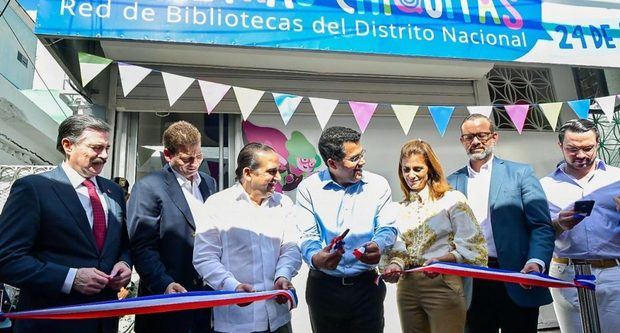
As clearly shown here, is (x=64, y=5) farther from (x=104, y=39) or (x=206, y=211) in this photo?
(x=206, y=211)

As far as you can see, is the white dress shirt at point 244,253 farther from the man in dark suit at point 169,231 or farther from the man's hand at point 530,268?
the man's hand at point 530,268

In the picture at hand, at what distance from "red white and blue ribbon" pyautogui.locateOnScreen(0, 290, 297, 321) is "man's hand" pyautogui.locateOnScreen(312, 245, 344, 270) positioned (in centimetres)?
35

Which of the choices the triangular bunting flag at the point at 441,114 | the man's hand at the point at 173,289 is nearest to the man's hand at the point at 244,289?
the man's hand at the point at 173,289

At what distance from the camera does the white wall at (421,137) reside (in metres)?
5.39

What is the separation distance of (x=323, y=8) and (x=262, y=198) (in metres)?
2.84

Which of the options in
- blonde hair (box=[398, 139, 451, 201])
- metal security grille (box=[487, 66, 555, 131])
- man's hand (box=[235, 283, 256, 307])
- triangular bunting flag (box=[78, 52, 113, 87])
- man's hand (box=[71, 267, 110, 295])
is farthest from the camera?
metal security grille (box=[487, 66, 555, 131])

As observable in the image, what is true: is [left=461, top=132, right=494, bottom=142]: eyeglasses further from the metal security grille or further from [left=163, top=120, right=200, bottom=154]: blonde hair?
the metal security grille

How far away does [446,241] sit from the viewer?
2.46 m

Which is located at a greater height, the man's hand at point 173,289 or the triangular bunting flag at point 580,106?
the triangular bunting flag at point 580,106

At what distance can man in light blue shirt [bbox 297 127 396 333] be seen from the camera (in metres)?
2.31

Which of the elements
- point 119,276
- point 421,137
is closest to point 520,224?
point 119,276

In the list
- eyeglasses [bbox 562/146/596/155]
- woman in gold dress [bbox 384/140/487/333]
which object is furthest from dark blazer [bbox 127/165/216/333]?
eyeglasses [bbox 562/146/596/155]

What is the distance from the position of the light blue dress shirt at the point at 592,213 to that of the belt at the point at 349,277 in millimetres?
1240

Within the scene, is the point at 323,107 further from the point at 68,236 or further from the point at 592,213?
the point at 68,236
